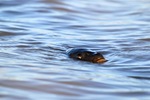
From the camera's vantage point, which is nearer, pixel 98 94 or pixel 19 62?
pixel 98 94

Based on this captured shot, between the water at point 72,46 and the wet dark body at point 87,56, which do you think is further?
the wet dark body at point 87,56

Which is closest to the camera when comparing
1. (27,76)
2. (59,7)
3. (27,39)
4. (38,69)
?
(27,76)

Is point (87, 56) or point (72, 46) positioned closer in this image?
point (87, 56)

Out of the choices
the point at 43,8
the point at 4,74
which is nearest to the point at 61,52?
the point at 4,74

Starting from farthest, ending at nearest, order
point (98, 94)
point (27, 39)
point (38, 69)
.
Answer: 1. point (27, 39)
2. point (38, 69)
3. point (98, 94)

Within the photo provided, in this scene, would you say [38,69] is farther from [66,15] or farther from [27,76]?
[66,15]

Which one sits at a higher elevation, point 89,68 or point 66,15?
point 66,15

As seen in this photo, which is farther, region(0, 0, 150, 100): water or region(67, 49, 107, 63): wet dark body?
region(67, 49, 107, 63): wet dark body

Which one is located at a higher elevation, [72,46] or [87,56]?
[72,46]
